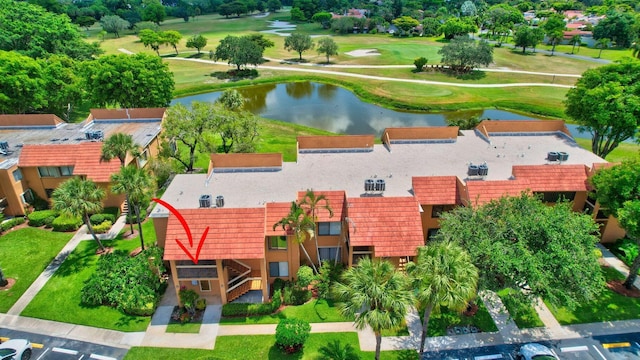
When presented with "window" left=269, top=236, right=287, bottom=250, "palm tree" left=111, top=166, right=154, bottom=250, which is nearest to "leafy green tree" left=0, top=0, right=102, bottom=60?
"palm tree" left=111, top=166, right=154, bottom=250

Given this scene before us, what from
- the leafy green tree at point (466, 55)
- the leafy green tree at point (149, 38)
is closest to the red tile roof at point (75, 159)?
the leafy green tree at point (466, 55)

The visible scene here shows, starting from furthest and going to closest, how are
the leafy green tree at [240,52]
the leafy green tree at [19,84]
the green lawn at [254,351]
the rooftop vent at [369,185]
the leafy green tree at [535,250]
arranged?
1. the leafy green tree at [240,52]
2. the leafy green tree at [19,84]
3. the rooftop vent at [369,185]
4. the green lawn at [254,351]
5. the leafy green tree at [535,250]

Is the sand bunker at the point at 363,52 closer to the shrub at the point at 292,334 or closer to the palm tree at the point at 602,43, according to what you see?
the palm tree at the point at 602,43

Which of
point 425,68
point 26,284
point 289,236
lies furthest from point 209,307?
point 425,68

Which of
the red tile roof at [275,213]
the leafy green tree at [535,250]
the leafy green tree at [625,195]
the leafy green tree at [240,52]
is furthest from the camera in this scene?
the leafy green tree at [240,52]

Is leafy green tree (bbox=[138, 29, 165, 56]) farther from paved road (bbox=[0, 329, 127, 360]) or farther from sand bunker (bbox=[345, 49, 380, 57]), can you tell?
paved road (bbox=[0, 329, 127, 360])

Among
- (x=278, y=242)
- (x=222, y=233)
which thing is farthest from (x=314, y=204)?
(x=222, y=233)

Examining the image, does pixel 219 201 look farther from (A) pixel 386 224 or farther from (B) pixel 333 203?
(A) pixel 386 224
